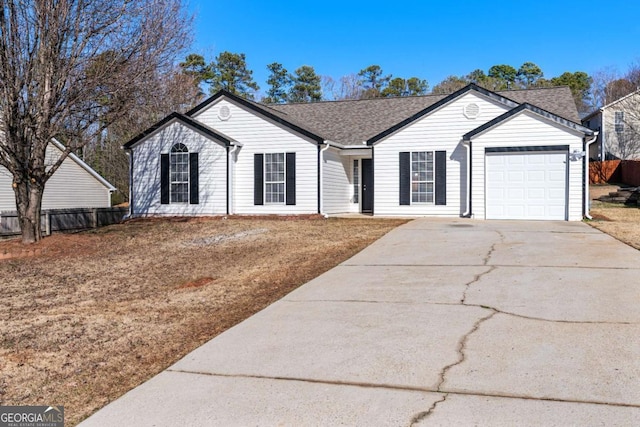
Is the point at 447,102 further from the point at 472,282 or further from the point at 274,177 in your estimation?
the point at 472,282

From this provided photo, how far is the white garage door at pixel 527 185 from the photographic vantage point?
16.3 metres

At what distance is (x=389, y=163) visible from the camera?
18.7 meters

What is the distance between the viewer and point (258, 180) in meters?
19.1

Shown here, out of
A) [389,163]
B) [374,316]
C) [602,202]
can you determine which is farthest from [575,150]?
[374,316]

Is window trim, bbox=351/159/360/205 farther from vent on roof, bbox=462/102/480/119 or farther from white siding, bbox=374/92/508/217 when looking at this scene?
vent on roof, bbox=462/102/480/119

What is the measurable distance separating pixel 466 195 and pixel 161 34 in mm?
10564

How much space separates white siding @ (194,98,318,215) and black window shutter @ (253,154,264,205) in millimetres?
164

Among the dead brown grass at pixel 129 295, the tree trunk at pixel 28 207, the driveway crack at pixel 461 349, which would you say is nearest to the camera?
the driveway crack at pixel 461 349

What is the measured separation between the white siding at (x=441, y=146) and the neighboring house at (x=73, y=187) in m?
19.1

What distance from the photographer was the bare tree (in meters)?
12.2

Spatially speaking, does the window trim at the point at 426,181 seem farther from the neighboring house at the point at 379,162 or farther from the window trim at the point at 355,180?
the window trim at the point at 355,180

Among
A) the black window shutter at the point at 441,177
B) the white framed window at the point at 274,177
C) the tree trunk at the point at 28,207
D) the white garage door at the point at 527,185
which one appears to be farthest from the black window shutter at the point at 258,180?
the white garage door at the point at 527,185

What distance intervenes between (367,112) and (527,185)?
8169mm

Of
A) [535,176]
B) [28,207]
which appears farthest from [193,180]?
[535,176]
